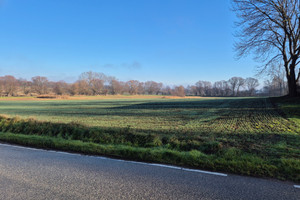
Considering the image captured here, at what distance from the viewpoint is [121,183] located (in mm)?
3609

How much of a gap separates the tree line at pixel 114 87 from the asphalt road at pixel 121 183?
102 m

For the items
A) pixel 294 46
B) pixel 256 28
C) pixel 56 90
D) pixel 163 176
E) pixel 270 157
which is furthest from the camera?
pixel 56 90

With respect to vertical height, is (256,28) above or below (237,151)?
above

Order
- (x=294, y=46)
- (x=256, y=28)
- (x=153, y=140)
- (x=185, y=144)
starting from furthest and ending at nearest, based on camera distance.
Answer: (x=294, y=46)
(x=256, y=28)
(x=153, y=140)
(x=185, y=144)

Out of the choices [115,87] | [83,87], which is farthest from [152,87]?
[83,87]

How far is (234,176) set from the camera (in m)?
3.98

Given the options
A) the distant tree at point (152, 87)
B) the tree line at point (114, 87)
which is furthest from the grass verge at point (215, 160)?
the distant tree at point (152, 87)

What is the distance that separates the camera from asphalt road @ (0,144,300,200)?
3146 mm

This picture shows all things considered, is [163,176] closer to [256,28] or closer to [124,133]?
[124,133]

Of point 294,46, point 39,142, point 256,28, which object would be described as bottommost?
point 39,142

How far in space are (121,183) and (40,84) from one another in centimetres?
13369

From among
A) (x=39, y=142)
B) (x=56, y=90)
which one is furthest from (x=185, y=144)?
(x=56, y=90)

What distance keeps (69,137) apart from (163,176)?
225 inches

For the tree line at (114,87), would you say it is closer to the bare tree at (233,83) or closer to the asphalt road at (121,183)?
the bare tree at (233,83)
